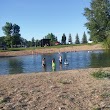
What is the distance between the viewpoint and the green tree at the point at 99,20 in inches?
1923

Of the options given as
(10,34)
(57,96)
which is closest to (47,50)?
(10,34)

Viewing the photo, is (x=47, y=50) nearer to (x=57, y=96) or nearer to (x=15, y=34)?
(x=15, y=34)

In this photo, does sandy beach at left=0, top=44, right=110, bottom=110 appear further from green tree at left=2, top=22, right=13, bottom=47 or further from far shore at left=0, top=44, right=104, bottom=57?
green tree at left=2, top=22, right=13, bottom=47

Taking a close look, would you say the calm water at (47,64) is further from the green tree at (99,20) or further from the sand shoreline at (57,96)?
the sand shoreline at (57,96)

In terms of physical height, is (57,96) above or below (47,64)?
above

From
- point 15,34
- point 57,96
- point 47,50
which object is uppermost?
point 15,34

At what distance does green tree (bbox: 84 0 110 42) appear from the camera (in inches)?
1923

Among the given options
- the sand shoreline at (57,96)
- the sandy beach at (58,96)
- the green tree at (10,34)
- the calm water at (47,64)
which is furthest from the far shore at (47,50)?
the sand shoreline at (57,96)

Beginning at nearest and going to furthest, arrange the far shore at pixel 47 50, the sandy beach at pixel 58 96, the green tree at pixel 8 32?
the sandy beach at pixel 58 96 < the far shore at pixel 47 50 < the green tree at pixel 8 32

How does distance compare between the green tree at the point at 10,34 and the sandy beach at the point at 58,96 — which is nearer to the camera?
the sandy beach at the point at 58,96

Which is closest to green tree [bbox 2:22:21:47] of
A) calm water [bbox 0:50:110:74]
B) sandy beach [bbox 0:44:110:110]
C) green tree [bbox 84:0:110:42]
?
calm water [bbox 0:50:110:74]

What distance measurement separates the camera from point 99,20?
49625 mm

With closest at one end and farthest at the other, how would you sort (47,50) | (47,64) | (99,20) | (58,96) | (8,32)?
(58,96) < (47,64) < (99,20) < (47,50) < (8,32)

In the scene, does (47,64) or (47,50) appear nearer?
(47,64)
